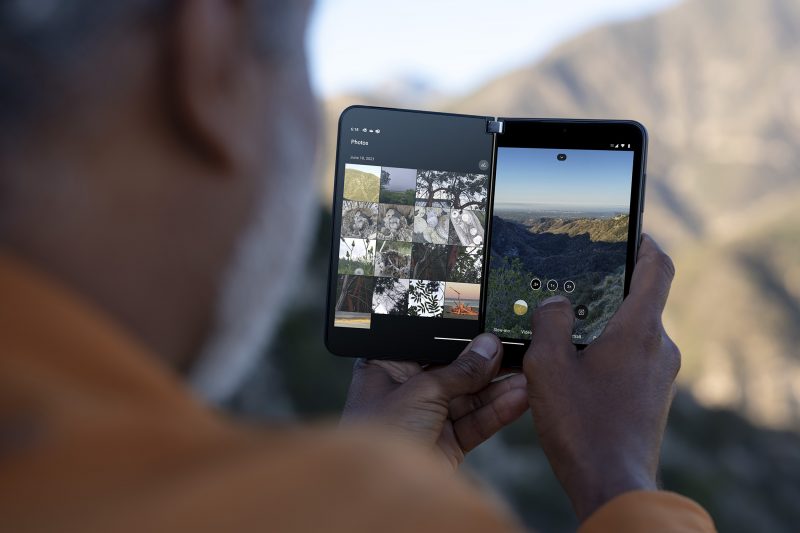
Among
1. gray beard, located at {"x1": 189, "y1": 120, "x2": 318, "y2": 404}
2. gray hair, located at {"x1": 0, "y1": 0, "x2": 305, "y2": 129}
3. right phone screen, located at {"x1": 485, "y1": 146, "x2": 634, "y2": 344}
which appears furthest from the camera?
right phone screen, located at {"x1": 485, "y1": 146, "x2": 634, "y2": 344}

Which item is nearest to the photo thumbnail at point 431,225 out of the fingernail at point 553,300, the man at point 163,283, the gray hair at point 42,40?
the fingernail at point 553,300

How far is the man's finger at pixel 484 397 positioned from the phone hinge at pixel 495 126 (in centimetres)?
70

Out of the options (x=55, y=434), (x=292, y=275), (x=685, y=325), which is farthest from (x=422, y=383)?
(x=685, y=325)

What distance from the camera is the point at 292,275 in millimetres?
1129

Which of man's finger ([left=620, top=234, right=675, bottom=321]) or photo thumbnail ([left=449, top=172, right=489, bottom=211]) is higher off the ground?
photo thumbnail ([left=449, top=172, right=489, bottom=211])

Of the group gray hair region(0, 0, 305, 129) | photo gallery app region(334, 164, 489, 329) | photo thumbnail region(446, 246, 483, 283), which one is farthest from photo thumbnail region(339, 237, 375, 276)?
gray hair region(0, 0, 305, 129)

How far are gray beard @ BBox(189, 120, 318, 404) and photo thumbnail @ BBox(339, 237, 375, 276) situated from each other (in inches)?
49.6

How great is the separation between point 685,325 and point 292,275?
210ft

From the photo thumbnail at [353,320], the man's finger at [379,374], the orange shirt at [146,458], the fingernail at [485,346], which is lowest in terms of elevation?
the man's finger at [379,374]

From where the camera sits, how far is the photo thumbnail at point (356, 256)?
2.38 m

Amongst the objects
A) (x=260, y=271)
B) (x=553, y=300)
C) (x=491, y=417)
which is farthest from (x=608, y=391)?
(x=260, y=271)

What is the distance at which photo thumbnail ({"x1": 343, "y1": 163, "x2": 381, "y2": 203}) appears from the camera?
7.90 ft

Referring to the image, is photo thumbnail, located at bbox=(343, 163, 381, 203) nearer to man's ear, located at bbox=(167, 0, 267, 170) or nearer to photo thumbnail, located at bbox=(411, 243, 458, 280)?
photo thumbnail, located at bbox=(411, 243, 458, 280)

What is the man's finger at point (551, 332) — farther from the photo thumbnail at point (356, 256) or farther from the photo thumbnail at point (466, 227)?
the photo thumbnail at point (356, 256)
